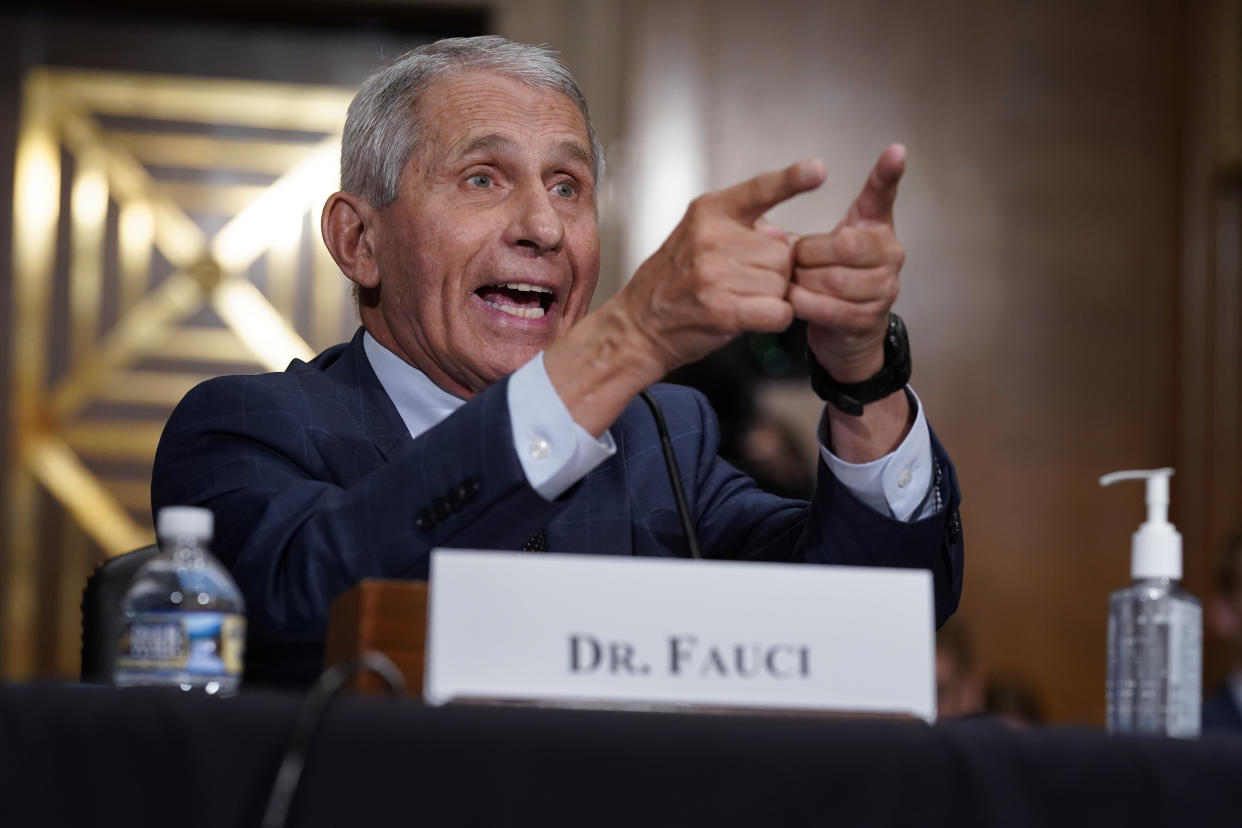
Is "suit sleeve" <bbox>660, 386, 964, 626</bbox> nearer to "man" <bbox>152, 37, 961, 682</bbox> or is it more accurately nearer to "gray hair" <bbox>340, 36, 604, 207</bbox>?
"man" <bbox>152, 37, 961, 682</bbox>

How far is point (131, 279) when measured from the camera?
13.9 ft

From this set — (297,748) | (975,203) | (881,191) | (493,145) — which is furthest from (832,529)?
(975,203)

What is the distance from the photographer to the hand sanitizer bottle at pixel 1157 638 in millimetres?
1104

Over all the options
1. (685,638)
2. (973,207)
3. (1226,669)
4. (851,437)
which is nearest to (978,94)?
(973,207)

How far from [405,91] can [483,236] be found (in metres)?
0.20

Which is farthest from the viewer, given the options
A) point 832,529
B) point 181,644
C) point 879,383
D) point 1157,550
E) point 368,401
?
point 368,401

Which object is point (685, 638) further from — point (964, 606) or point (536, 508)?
point (964, 606)

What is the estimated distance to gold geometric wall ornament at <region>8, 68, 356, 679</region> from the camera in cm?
417

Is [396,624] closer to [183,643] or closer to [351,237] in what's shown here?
[183,643]

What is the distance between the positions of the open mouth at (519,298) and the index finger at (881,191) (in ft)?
1.78

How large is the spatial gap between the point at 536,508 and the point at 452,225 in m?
0.59

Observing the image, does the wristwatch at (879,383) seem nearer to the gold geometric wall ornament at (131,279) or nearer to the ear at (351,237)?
the ear at (351,237)

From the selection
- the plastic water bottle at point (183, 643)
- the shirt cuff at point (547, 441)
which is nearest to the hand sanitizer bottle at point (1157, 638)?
the shirt cuff at point (547, 441)

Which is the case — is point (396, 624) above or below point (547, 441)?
below
